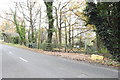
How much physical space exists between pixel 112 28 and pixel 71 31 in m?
17.5

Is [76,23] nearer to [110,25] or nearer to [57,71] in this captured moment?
[110,25]

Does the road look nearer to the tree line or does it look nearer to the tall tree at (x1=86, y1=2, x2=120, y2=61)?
the tall tree at (x1=86, y1=2, x2=120, y2=61)

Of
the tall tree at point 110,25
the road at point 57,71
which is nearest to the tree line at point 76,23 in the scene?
the tall tree at point 110,25

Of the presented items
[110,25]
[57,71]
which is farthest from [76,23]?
[57,71]

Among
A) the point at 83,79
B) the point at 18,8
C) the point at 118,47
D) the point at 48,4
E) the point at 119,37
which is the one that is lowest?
the point at 83,79

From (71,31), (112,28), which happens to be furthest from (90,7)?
(71,31)

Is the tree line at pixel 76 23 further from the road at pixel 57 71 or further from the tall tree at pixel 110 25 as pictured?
the road at pixel 57 71

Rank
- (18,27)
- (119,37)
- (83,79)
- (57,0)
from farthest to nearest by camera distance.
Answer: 1. (18,27)
2. (57,0)
3. (119,37)
4. (83,79)

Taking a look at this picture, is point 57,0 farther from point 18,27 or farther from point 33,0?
point 18,27

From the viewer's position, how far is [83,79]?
472 centimetres

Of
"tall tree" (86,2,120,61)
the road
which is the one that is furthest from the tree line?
the road

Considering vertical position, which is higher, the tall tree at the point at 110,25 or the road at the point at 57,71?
the tall tree at the point at 110,25

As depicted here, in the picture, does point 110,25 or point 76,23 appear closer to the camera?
point 110,25

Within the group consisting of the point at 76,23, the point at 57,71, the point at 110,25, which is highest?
the point at 76,23
